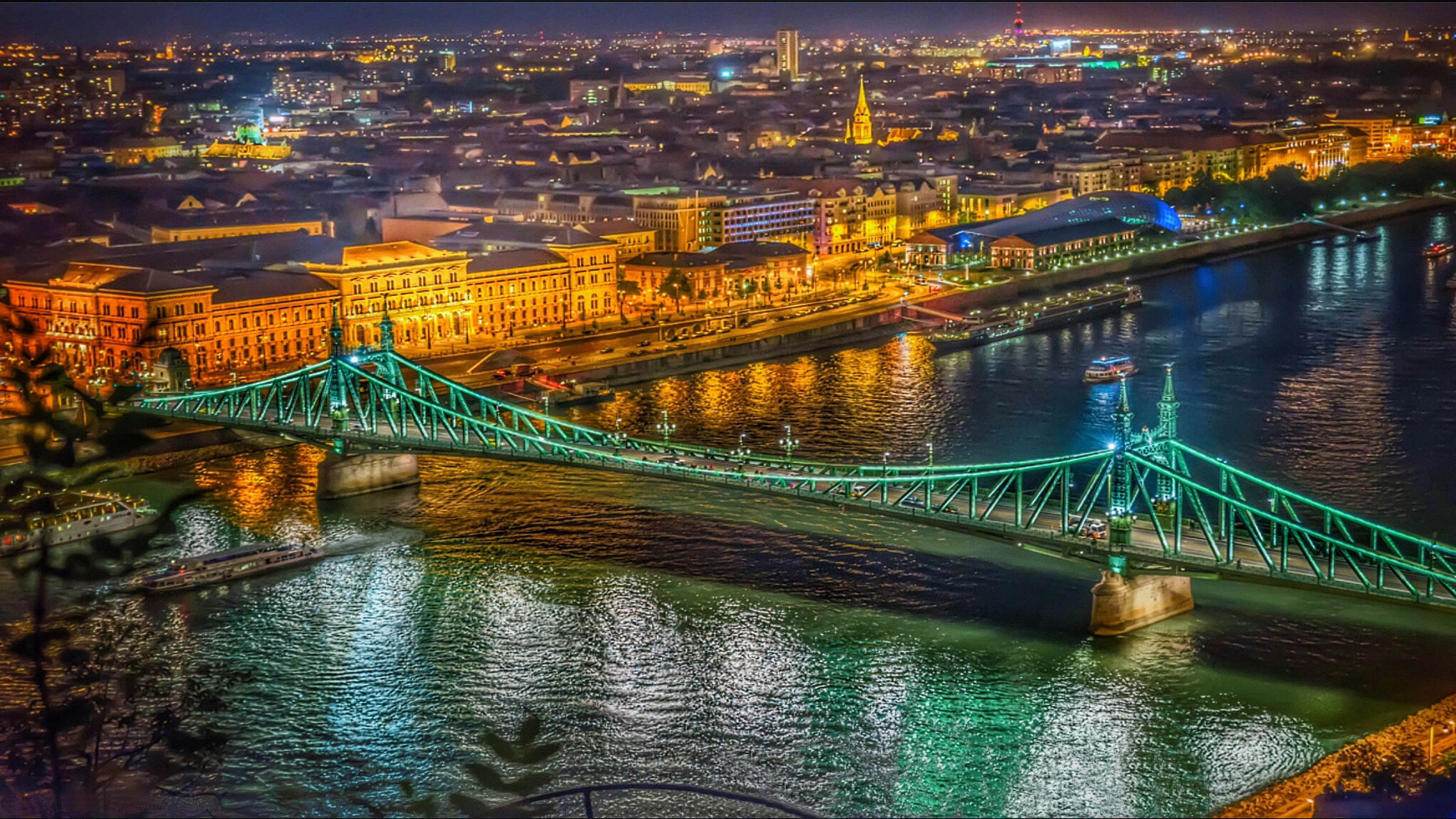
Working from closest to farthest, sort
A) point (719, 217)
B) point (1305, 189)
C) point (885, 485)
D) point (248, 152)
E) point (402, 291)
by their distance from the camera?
1. point (885, 485)
2. point (402, 291)
3. point (719, 217)
4. point (1305, 189)
5. point (248, 152)

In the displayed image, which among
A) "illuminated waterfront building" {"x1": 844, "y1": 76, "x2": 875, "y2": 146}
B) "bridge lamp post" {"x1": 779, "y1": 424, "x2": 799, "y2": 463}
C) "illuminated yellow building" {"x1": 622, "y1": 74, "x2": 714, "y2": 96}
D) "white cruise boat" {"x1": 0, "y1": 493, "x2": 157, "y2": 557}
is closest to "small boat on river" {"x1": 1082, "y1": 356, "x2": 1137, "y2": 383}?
"bridge lamp post" {"x1": 779, "y1": 424, "x2": 799, "y2": 463}

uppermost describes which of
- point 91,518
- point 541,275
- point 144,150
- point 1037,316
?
point 144,150

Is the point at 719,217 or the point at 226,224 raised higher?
the point at 226,224

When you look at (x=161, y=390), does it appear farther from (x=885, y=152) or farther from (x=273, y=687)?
(x=885, y=152)

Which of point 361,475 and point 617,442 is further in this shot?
point 361,475

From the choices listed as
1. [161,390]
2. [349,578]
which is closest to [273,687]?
[349,578]

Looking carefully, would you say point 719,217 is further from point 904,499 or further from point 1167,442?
point 1167,442

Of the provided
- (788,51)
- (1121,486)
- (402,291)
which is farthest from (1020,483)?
(788,51)
